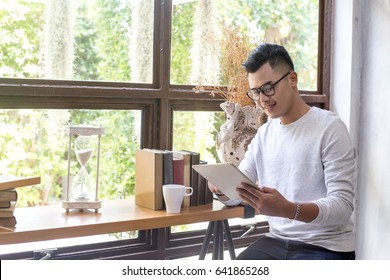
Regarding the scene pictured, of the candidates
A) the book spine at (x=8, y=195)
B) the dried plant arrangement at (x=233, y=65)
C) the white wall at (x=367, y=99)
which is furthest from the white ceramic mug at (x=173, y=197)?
the white wall at (x=367, y=99)

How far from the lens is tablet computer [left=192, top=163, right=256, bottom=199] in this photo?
1.98 m

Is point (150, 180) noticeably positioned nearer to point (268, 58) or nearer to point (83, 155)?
point (83, 155)

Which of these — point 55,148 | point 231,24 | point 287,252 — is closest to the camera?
point 287,252

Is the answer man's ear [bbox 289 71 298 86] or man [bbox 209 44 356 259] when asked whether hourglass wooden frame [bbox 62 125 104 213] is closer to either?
man [bbox 209 44 356 259]

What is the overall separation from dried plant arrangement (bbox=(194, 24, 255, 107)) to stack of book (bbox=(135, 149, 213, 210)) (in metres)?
0.51

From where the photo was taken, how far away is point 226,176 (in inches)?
80.7

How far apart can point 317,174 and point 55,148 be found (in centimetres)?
118

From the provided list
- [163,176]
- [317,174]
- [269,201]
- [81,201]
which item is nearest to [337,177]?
[317,174]

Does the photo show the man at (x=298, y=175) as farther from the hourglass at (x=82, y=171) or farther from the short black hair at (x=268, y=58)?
the hourglass at (x=82, y=171)

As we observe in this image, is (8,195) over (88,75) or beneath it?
beneath

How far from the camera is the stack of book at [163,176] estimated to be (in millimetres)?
2289

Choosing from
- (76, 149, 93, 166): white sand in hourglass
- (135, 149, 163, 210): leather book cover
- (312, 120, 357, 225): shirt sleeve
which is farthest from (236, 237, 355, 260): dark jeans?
Answer: (76, 149, 93, 166): white sand in hourglass

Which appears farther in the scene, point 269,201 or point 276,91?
point 276,91

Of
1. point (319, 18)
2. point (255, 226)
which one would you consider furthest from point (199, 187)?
point (319, 18)
